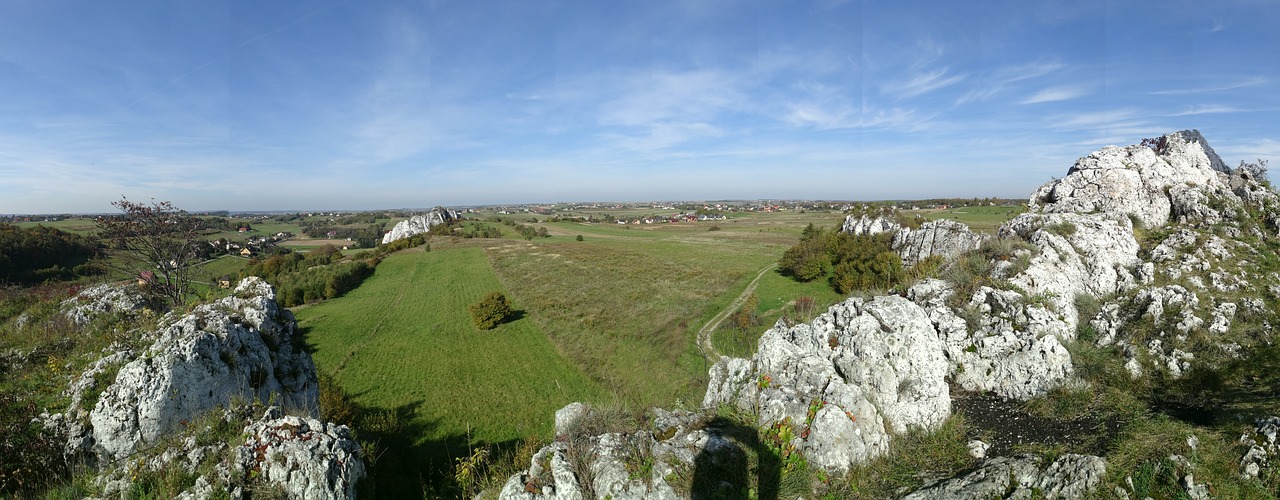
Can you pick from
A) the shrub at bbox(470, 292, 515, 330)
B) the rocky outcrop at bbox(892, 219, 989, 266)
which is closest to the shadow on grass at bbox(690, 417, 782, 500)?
the rocky outcrop at bbox(892, 219, 989, 266)

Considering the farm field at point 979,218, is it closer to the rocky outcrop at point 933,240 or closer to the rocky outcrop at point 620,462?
the rocky outcrop at point 933,240

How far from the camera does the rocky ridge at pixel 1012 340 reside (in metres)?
7.73

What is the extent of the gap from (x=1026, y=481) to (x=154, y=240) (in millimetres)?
30144

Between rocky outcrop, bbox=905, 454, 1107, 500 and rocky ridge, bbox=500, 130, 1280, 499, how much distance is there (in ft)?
0.08

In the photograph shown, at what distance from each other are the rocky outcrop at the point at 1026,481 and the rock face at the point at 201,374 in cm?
1392

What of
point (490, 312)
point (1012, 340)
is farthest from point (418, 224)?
point (1012, 340)

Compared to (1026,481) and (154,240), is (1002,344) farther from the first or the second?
(154,240)

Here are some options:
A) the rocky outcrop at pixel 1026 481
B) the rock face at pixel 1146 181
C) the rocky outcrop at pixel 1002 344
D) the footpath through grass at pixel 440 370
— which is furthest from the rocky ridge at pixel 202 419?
the rock face at pixel 1146 181

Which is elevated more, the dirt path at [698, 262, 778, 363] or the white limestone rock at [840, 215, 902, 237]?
the white limestone rock at [840, 215, 902, 237]

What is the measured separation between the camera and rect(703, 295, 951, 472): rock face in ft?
28.8

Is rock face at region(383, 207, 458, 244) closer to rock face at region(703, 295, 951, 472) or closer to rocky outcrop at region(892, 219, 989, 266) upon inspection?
rocky outcrop at region(892, 219, 989, 266)

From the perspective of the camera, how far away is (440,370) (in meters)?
25.8

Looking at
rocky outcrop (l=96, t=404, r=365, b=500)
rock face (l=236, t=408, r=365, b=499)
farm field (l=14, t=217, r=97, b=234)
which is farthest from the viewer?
farm field (l=14, t=217, r=97, b=234)

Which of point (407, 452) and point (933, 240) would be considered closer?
point (407, 452)
